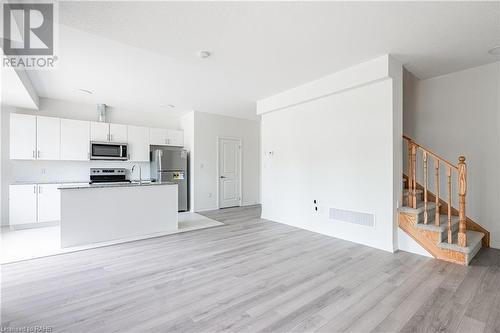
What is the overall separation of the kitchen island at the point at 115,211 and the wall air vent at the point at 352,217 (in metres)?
2.88

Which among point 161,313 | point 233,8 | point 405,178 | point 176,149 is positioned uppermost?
point 233,8

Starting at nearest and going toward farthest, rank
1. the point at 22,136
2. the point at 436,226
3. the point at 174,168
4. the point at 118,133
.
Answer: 1. the point at 436,226
2. the point at 22,136
3. the point at 118,133
4. the point at 174,168

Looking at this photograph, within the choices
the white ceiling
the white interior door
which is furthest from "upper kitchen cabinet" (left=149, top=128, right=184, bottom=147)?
the white ceiling

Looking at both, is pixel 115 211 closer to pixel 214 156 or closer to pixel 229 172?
pixel 214 156

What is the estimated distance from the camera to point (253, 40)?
2.80m

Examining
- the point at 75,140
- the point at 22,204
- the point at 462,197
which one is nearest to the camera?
the point at 462,197

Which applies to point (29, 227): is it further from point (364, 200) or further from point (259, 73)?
point (364, 200)

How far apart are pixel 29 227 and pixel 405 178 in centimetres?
726

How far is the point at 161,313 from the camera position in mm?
1922

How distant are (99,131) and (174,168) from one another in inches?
74.3

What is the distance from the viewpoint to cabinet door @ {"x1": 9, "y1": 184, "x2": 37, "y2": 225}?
176 inches

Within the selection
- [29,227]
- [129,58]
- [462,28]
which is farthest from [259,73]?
[29,227]

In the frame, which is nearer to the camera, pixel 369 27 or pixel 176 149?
pixel 369 27

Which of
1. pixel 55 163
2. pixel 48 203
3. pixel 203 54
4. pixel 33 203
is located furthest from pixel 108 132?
pixel 203 54
